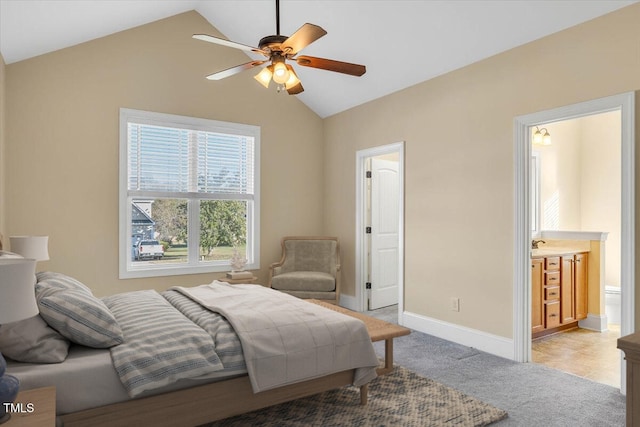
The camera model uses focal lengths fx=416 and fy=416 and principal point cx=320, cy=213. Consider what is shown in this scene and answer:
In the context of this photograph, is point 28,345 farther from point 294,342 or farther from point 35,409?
point 294,342

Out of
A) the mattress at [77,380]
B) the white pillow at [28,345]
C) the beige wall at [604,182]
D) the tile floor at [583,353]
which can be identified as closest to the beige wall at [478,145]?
the tile floor at [583,353]

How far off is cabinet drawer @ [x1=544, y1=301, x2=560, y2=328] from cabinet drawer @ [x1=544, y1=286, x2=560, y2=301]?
0.17 ft

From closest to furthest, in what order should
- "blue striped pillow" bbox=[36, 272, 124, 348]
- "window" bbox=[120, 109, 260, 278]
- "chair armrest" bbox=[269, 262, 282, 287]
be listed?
"blue striped pillow" bbox=[36, 272, 124, 348], "window" bbox=[120, 109, 260, 278], "chair armrest" bbox=[269, 262, 282, 287]

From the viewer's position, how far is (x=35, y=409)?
147 centimetres

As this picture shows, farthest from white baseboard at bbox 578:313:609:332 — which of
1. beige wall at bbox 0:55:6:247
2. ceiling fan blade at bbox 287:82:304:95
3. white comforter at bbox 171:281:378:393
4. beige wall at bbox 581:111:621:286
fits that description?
beige wall at bbox 0:55:6:247

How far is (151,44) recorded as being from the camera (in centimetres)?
461

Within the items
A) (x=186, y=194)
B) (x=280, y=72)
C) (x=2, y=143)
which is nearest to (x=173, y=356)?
(x=280, y=72)

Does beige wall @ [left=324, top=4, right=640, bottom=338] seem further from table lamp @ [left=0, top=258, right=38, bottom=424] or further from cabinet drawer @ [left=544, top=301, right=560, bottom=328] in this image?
table lamp @ [left=0, top=258, right=38, bottom=424]

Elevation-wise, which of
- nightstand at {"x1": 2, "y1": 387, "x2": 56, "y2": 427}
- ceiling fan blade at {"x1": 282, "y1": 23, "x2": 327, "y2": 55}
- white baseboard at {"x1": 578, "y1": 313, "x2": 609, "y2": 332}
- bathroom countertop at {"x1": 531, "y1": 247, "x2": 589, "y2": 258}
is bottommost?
white baseboard at {"x1": 578, "y1": 313, "x2": 609, "y2": 332}

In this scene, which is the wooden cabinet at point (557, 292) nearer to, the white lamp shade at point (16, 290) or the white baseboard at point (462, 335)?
the white baseboard at point (462, 335)

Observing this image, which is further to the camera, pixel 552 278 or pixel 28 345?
pixel 552 278

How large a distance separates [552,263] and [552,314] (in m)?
0.52

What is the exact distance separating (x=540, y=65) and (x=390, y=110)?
1.74 metres

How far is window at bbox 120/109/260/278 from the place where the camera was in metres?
4.57
